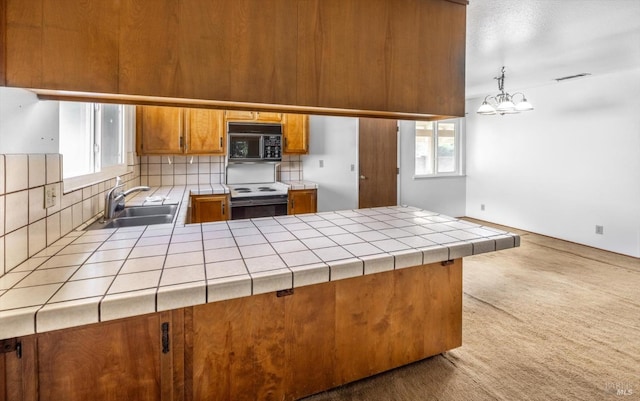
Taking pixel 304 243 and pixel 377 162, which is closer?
pixel 304 243

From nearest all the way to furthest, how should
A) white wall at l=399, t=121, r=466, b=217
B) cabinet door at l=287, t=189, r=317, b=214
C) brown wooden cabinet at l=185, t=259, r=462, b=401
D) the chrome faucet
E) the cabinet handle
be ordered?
the cabinet handle
brown wooden cabinet at l=185, t=259, r=462, b=401
the chrome faucet
cabinet door at l=287, t=189, r=317, b=214
white wall at l=399, t=121, r=466, b=217

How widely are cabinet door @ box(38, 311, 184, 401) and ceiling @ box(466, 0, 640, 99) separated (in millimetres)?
2781

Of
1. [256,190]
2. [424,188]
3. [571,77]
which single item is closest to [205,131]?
[256,190]

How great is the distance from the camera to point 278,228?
1867mm

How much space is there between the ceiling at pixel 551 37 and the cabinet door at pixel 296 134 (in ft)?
6.86

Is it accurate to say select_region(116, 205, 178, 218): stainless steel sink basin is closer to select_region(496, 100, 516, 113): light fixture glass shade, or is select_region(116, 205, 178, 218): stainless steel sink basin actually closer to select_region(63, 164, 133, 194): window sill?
select_region(63, 164, 133, 194): window sill

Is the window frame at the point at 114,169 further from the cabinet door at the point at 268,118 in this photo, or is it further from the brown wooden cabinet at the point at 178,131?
the cabinet door at the point at 268,118

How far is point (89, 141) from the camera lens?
2178mm

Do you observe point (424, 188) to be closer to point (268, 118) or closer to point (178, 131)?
point (268, 118)

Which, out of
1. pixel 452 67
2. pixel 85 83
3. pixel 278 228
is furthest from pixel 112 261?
pixel 452 67

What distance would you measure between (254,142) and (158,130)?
42.0 inches

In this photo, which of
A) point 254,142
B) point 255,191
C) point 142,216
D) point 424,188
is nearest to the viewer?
point 142,216

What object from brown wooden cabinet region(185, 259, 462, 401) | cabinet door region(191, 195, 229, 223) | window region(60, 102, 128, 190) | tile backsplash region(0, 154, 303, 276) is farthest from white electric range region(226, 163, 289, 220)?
brown wooden cabinet region(185, 259, 462, 401)

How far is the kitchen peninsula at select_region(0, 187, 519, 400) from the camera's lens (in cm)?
106
